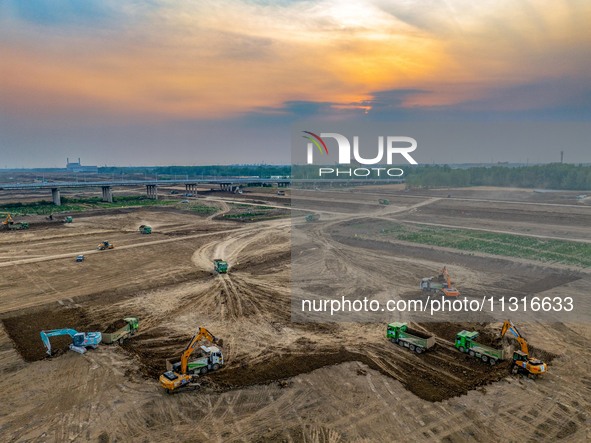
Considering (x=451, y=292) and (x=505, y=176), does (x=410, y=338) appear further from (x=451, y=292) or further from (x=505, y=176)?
(x=505, y=176)

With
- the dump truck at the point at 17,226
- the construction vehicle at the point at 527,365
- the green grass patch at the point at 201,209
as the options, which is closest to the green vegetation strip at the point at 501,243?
the construction vehicle at the point at 527,365

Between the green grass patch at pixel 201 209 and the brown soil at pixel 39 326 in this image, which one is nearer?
the brown soil at pixel 39 326

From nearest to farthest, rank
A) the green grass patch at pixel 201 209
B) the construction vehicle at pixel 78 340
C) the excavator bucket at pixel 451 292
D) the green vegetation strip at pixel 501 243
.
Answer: the construction vehicle at pixel 78 340
the excavator bucket at pixel 451 292
the green vegetation strip at pixel 501 243
the green grass patch at pixel 201 209

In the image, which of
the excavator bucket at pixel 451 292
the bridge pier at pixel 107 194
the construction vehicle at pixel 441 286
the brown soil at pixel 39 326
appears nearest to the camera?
the brown soil at pixel 39 326

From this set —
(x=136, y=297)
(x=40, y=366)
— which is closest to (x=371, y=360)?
(x=40, y=366)

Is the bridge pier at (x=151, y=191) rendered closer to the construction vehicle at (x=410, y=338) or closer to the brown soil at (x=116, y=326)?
the brown soil at (x=116, y=326)

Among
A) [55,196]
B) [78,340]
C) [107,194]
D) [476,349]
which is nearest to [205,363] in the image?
[78,340]

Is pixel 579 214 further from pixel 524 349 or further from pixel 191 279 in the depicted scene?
pixel 191 279
